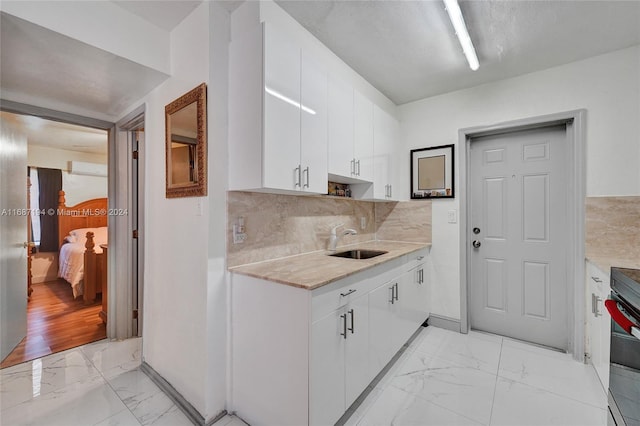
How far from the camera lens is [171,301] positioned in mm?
1918

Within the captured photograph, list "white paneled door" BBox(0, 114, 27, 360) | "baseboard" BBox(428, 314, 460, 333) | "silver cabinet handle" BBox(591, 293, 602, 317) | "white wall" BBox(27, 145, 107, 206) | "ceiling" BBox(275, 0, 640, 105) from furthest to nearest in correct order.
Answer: "white wall" BBox(27, 145, 107, 206) < "baseboard" BBox(428, 314, 460, 333) < "white paneled door" BBox(0, 114, 27, 360) < "silver cabinet handle" BBox(591, 293, 602, 317) < "ceiling" BBox(275, 0, 640, 105)

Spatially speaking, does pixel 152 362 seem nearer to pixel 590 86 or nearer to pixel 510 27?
pixel 510 27

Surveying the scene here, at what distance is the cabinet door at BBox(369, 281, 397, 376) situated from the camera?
187 cm

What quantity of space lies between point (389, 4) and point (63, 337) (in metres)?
3.92

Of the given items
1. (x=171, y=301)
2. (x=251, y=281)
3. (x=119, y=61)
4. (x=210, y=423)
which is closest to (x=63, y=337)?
(x=171, y=301)

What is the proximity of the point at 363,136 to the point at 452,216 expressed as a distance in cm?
130

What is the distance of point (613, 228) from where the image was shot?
2.19 m

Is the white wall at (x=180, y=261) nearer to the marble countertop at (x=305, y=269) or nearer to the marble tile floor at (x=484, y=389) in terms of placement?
the marble countertop at (x=305, y=269)

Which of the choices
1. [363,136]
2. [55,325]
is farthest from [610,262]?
[55,325]

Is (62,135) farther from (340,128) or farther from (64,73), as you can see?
(340,128)

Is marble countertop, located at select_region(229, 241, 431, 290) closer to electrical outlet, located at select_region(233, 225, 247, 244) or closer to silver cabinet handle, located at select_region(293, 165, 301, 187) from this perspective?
electrical outlet, located at select_region(233, 225, 247, 244)

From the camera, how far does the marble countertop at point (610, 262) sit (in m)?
1.81

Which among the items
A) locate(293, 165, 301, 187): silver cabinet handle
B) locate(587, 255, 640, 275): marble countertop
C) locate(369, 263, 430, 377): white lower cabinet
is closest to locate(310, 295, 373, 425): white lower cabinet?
locate(369, 263, 430, 377): white lower cabinet

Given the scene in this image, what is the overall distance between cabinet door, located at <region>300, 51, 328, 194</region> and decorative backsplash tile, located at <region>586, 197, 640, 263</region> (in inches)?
86.9
